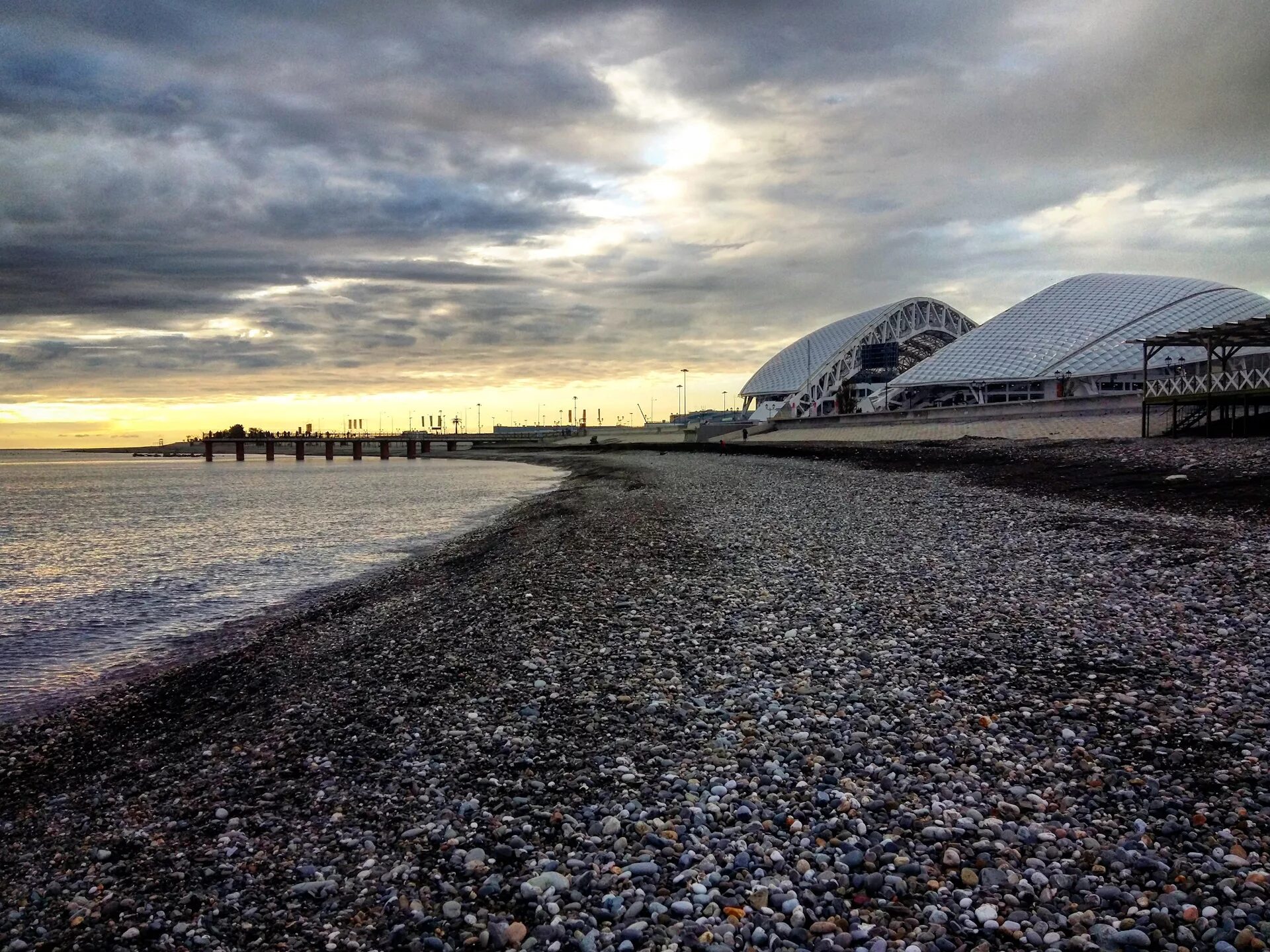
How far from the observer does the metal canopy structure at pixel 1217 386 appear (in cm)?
3581

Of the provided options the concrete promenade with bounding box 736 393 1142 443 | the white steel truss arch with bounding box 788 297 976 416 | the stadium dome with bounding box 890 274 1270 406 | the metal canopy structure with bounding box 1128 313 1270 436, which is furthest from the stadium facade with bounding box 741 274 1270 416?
the metal canopy structure with bounding box 1128 313 1270 436

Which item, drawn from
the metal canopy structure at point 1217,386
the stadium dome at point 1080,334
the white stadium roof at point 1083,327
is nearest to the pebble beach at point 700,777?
the metal canopy structure at point 1217,386

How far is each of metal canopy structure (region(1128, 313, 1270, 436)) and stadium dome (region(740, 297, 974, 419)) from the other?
83463 millimetres

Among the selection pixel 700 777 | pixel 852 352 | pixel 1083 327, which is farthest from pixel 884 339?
pixel 700 777

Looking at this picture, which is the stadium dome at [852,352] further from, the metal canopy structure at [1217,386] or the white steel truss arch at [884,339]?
the metal canopy structure at [1217,386]

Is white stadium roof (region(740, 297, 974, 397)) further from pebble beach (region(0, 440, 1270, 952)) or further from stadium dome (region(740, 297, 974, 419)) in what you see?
pebble beach (region(0, 440, 1270, 952))

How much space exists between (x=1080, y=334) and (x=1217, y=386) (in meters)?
54.8

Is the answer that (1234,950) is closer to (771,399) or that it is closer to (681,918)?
(681,918)

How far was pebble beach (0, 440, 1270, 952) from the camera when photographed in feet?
14.5

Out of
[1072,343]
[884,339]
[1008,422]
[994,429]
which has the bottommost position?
[994,429]

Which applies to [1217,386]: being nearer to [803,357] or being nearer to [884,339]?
[884,339]

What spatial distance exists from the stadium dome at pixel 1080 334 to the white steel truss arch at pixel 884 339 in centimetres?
2730

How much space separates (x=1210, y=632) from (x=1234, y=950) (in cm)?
625

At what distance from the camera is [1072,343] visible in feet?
280
